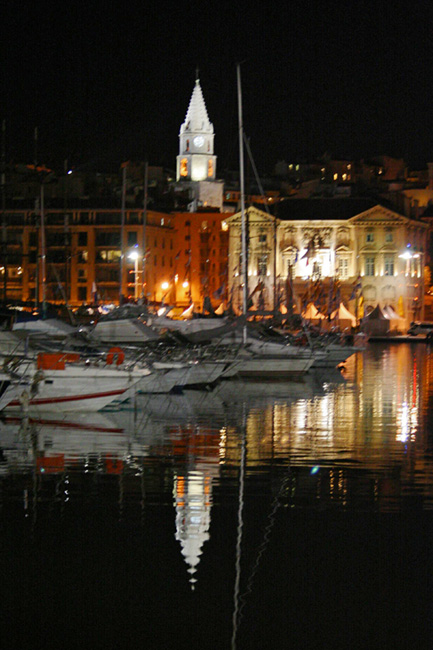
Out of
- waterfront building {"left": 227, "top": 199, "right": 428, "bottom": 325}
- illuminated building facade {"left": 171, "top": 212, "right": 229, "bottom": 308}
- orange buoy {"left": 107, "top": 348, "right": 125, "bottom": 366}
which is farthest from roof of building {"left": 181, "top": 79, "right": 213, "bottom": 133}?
orange buoy {"left": 107, "top": 348, "right": 125, "bottom": 366}

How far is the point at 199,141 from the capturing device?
125062 millimetres

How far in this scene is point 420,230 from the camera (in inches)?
4274

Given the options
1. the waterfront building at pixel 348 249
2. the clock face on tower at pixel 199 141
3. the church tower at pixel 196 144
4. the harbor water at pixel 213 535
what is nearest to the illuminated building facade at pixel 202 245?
the waterfront building at pixel 348 249

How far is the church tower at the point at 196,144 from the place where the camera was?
12406 cm

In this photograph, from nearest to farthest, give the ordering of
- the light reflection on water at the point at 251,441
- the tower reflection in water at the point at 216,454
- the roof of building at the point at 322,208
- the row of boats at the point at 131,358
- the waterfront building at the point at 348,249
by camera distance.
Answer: the tower reflection in water at the point at 216,454 < the light reflection on water at the point at 251,441 < the row of boats at the point at 131,358 < the waterfront building at the point at 348,249 < the roof of building at the point at 322,208

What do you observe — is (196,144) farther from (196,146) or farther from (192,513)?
(192,513)

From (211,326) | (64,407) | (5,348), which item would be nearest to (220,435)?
(64,407)

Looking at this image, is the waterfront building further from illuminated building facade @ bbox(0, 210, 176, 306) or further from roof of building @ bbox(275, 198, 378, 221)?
illuminated building facade @ bbox(0, 210, 176, 306)

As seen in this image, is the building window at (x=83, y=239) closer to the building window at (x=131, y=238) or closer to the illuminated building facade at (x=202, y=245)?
the building window at (x=131, y=238)

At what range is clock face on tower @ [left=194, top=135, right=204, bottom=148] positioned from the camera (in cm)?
12481

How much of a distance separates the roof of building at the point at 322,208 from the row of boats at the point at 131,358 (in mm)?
49661

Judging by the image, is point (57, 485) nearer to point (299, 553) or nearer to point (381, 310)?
point (299, 553)

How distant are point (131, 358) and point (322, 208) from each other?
248 ft

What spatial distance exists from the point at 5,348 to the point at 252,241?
241 feet
